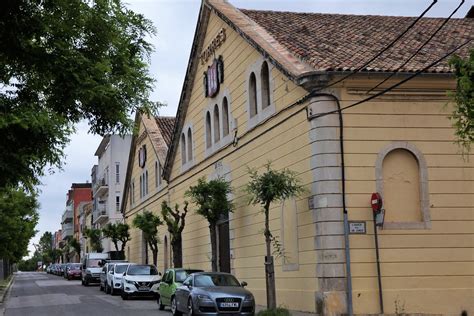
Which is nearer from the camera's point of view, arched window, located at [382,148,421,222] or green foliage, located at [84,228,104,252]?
arched window, located at [382,148,421,222]

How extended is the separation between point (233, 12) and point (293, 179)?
10.6m

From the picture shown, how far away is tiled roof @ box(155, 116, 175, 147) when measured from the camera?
43.5 metres

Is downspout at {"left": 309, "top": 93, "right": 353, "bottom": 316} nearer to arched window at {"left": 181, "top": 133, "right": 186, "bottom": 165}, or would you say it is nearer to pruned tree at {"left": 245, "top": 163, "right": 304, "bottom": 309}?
pruned tree at {"left": 245, "top": 163, "right": 304, "bottom": 309}

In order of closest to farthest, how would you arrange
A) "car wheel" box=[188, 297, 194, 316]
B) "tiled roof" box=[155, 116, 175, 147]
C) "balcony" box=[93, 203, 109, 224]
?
"car wheel" box=[188, 297, 194, 316]
"tiled roof" box=[155, 116, 175, 147]
"balcony" box=[93, 203, 109, 224]

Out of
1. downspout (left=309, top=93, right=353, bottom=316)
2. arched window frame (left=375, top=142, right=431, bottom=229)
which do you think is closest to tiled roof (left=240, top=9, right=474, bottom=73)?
downspout (left=309, top=93, right=353, bottom=316)

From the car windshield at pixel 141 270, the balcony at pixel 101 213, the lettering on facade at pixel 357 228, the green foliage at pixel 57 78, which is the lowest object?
the car windshield at pixel 141 270

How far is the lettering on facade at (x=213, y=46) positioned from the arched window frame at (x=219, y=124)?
7.06 ft

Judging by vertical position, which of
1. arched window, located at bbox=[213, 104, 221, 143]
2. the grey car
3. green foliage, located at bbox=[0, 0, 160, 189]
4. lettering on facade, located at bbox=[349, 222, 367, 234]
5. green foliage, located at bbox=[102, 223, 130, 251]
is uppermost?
arched window, located at bbox=[213, 104, 221, 143]

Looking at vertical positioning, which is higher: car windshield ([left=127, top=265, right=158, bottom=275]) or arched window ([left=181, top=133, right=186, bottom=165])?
arched window ([left=181, top=133, right=186, bottom=165])

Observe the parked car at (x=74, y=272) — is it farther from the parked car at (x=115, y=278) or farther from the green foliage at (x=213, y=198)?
the green foliage at (x=213, y=198)

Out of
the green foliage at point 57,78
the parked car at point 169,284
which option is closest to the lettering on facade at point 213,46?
the parked car at point 169,284

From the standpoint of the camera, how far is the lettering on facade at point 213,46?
1102 inches

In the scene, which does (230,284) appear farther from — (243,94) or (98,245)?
(98,245)

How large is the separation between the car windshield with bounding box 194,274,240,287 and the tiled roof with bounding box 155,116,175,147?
2383 cm
